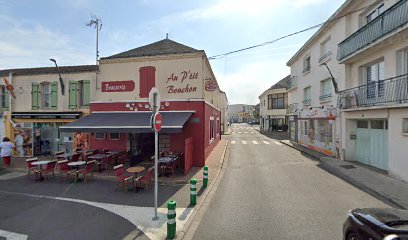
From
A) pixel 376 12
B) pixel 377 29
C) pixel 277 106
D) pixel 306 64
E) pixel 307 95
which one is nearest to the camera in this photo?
pixel 377 29

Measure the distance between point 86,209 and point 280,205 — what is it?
19.1ft

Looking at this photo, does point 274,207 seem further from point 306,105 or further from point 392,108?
point 306,105

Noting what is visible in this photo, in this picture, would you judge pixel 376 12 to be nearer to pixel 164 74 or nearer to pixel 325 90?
pixel 325 90

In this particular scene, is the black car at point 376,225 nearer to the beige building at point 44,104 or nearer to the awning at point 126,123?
the awning at point 126,123

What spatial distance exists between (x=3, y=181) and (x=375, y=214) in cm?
1317

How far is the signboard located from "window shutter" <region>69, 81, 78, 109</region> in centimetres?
283

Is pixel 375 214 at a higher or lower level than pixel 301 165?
higher

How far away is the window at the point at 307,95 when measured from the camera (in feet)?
66.7

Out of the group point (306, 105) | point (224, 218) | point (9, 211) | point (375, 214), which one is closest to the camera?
point (375, 214)

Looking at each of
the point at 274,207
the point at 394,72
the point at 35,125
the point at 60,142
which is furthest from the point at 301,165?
the point at 35,125

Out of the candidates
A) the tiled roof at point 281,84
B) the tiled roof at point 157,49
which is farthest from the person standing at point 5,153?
the tiled roof at point 281,84

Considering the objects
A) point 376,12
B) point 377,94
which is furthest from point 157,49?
point 377,94

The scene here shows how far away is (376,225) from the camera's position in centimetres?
357

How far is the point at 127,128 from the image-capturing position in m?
10.6
